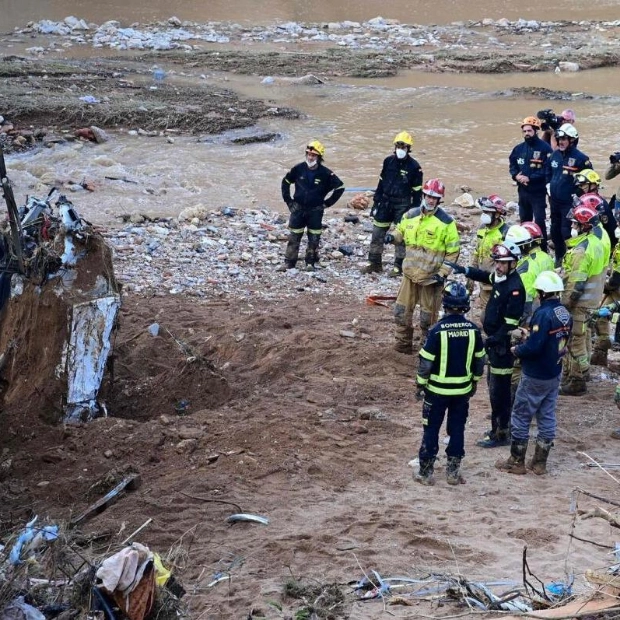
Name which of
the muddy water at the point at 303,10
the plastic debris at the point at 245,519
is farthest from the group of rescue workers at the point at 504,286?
the muddy water at the point at 303,10

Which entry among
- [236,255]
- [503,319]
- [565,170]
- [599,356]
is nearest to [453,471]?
[503,319]

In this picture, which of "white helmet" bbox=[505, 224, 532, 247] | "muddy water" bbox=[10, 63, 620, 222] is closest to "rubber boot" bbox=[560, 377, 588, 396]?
"white helmet" bbox=[505, 224, 532, 247]

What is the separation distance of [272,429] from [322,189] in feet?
17.0

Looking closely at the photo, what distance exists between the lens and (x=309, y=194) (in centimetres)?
1302

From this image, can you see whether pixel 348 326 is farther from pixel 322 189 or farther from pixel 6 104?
pixel 6 104

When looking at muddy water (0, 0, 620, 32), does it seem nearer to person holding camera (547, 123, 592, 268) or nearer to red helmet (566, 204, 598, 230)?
person holding camera (547, 123, 592, 268)

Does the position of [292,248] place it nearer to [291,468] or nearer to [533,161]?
[533,161]

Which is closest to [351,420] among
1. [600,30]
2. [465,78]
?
[465,78]

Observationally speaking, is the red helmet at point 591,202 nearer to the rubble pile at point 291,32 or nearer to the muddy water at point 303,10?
the rubble pile at point 291,32

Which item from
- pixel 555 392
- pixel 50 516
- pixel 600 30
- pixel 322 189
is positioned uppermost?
pixel 600 30

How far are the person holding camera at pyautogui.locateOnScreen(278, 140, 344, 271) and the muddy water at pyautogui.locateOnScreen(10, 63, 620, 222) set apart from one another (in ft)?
11.7

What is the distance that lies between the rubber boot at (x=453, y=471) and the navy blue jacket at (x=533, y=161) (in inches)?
271

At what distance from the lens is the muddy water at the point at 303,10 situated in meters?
36.8

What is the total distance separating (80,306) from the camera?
852 centimetres
